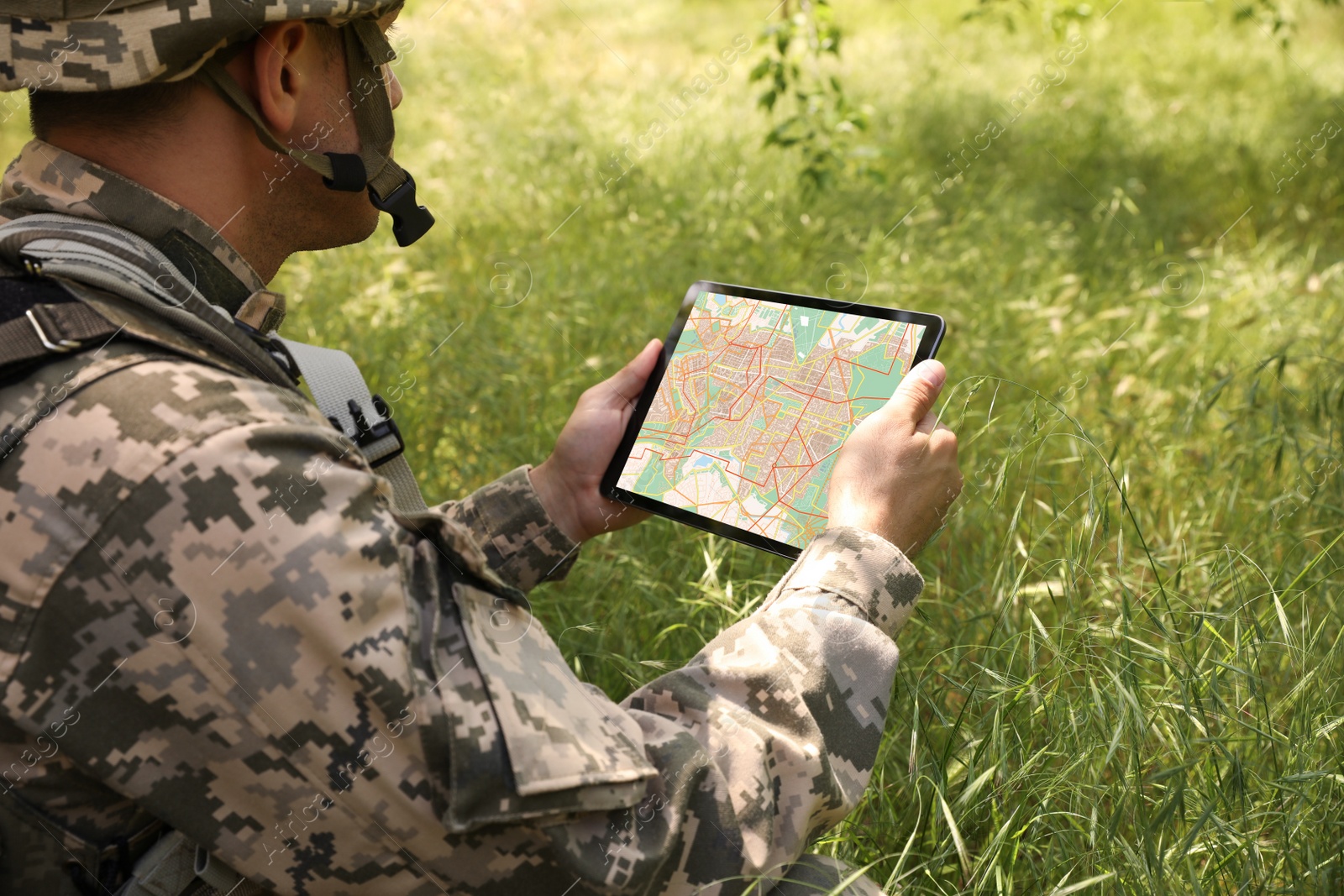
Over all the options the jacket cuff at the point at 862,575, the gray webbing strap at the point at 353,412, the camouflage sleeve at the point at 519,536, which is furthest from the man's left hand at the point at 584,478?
the jacket cuff at the point at 862,575

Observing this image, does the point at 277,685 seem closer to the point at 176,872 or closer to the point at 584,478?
the point at 176,872

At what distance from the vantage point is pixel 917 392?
1566 mm

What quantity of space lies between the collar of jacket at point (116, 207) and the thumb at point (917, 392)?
1.00 meters

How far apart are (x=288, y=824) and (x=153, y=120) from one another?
92 cm

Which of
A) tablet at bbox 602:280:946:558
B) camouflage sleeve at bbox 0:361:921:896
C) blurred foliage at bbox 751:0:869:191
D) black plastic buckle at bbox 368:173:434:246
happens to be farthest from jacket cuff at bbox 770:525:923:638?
blurred foliage at bbox 751:0:869:191

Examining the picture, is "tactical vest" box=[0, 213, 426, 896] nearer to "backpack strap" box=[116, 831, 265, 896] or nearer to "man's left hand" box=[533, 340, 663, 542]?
"backpack strap" box=[116, 831, 265, 896]

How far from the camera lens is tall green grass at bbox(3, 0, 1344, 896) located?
1645 millimetres

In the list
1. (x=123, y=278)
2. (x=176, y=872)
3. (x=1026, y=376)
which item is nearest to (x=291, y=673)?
(x=176, y=872)

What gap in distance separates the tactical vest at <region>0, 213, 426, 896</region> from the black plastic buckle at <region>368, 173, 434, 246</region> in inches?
17.3

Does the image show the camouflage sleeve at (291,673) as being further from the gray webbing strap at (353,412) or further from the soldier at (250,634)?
the gray webbing strap at (353,412)

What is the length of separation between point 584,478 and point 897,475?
66cm

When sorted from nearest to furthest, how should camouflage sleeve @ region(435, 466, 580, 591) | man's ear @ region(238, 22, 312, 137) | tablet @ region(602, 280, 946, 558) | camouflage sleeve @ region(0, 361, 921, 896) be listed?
camouflage sleeve @ region(0, 361, 921, 896) → man's ear @ region(238, 22, 312, 137) → tablet @ region(602, 280, 946, 558) → camouflage sleeve @ region(435, 466, 580, 591)

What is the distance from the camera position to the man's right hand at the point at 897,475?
1.49 m

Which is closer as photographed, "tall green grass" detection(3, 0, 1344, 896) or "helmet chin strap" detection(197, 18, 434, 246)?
"helmet chin strap" detection(197, 18, 434, 246)
